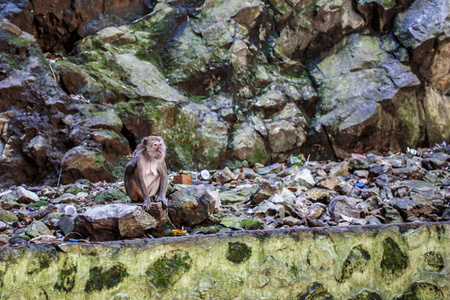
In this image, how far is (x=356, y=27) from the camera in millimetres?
10516

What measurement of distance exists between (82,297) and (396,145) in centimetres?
961

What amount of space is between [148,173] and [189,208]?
19.4 inches

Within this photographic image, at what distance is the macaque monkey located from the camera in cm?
327

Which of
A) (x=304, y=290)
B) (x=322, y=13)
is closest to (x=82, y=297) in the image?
(x=304, y=290)

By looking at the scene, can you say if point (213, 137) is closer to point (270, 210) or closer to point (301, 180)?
point (301, 180)

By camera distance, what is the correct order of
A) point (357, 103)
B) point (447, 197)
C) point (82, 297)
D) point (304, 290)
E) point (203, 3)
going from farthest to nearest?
point (203, 3), point (357, 103), point (447, 197), point (304, 290), point (82, 297)

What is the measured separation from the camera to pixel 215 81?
924 centimetres

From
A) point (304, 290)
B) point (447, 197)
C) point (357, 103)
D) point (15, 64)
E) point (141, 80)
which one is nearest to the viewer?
point (304, 290)

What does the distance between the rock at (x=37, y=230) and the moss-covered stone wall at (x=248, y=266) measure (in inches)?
69.1

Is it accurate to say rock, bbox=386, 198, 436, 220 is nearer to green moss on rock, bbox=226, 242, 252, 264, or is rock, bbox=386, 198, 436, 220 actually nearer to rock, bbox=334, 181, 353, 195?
rock, bbox=334, 181, 353, 195

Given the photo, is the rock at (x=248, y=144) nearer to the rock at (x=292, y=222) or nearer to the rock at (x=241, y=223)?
the rock at (x=241, y=223)

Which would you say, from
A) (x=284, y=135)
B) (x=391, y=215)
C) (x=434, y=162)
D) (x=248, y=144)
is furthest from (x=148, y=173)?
(x=284, y=135)

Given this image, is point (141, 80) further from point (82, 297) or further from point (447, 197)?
point (82, 297)

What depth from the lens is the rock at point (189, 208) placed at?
3.36m
